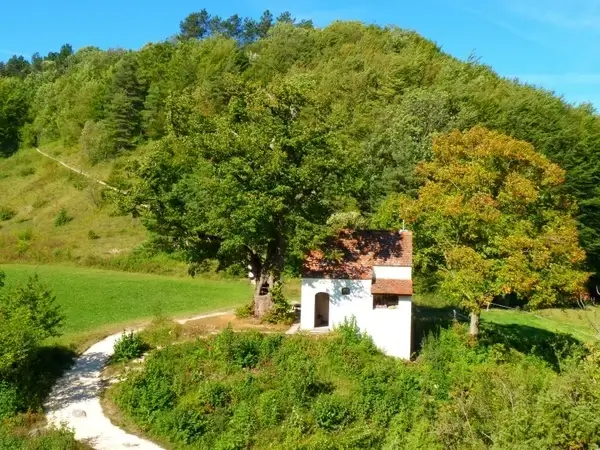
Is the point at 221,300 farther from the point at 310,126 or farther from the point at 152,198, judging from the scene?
the point at 310,126

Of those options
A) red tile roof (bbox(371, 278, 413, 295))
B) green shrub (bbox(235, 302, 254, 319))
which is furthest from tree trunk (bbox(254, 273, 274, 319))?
red tile roof (bbox(371, 278, 413, 295))

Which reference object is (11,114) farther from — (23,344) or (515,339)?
(515,339)

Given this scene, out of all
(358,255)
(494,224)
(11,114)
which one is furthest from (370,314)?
(11,114)

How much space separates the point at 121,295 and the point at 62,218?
25.5 m

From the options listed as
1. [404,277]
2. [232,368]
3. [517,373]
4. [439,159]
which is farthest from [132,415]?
[439,159]

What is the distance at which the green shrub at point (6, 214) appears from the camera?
66.2 meters

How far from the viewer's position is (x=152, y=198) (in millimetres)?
32375

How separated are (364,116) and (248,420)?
43559mm

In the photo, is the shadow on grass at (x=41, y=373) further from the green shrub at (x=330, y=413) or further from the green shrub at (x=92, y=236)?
the green shrub at (x=92, y=236)

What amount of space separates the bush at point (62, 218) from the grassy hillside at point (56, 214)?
0.33 metres

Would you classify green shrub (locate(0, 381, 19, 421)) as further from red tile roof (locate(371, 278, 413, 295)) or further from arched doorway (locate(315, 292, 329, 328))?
→ red tile roof (locate(371, 278, 413, 295))

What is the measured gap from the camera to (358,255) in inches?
1204

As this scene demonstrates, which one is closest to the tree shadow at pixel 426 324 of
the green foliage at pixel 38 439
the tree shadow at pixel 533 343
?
the tree shadow at pixel 533 343

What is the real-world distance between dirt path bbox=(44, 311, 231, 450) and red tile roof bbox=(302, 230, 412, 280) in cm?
1089
